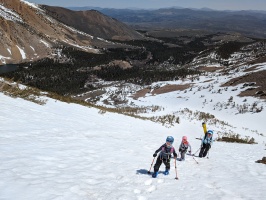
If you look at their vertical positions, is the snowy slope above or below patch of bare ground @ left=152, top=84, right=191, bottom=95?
above

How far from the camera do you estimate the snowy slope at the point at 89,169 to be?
261 inches

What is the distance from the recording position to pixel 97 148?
11.4 meters

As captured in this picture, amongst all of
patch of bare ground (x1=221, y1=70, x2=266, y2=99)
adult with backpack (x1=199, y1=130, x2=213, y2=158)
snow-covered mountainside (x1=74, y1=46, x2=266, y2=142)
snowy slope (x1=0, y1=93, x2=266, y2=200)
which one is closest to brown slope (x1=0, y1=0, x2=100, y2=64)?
snow-covered mountainside (x1=74, y1=46, x2=266, y2=142)

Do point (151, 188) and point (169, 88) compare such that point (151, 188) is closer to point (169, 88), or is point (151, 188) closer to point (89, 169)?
point (89, 169)

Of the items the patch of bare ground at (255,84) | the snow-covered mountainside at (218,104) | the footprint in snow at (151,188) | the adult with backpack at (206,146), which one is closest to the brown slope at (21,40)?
the snow-covered mountainside at (218,104)

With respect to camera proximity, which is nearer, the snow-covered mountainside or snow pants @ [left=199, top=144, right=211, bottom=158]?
snow pants @ [left=199, top=144, right=211, bottom=158]

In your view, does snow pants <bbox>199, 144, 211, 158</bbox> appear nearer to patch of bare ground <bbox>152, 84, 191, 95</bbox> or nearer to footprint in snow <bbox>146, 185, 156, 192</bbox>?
footprint in snow <bbox>146, 185, 156, 192</bbox>

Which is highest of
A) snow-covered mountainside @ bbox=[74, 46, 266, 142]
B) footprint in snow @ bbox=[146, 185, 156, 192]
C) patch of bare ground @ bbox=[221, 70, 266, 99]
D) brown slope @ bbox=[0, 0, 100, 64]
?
brown slope @ bbox=[0, 0, 100, 64]

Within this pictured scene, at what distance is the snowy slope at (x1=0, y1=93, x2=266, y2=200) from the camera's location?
21.7 feet

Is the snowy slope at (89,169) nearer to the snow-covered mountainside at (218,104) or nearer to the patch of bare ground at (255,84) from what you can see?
the snow-covered mountainside at (218,104)

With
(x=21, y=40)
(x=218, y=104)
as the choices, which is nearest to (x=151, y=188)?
(x=218, y=104)

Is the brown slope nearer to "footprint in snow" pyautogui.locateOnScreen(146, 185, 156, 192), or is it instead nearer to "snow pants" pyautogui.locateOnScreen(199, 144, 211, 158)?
"snow pants" pyautogui.locateOnScreen(199, 144, 211, 158)

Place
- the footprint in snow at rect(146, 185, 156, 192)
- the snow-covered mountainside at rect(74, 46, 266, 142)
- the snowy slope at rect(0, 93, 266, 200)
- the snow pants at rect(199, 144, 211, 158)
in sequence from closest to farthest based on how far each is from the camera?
the snowy slope at rect(0, 93, 266, 200), the footprint in snow at rect(146, 185, 156, 192), the snow pants at rect(199, 144, 211, 158), the snow-covered mountainside at rect(74, 46, 266, 142)

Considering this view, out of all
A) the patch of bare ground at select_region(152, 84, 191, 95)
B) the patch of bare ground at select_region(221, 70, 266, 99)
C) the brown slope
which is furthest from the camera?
the brown slope
